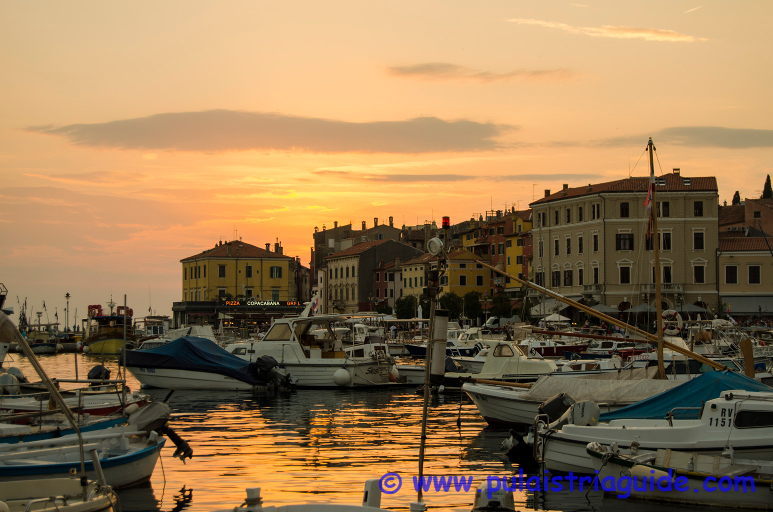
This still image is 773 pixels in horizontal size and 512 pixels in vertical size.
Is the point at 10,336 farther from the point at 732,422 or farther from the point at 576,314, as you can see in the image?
the point at 576,314

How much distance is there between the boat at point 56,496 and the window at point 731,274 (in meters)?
86.7

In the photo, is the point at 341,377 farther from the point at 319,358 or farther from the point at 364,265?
the point at 364,265

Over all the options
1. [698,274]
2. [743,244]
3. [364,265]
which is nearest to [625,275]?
[698,274]

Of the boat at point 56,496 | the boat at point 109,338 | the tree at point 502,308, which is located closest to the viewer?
the boat at point 56,496

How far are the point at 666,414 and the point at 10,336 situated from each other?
517 inches

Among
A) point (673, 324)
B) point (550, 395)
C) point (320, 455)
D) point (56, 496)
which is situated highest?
point (673, 324)

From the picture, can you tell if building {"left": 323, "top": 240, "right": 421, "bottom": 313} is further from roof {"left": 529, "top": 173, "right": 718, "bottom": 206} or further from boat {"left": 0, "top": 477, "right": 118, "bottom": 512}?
boat {"left": 0, "top": 477, "right": 118, "bottom": 512}

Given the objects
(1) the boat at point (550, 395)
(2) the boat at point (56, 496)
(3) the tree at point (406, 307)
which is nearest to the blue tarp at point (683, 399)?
(1) the boat at point (550, 395)

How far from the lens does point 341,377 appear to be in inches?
1740

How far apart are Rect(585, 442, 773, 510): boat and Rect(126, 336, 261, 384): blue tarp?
2652 centimetres

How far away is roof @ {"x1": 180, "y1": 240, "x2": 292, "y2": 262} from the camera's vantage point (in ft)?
466

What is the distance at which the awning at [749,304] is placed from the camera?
309ft

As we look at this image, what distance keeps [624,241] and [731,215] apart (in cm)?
2832

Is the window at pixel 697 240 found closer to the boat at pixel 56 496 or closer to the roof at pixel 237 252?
the roof at pixel 237 252
